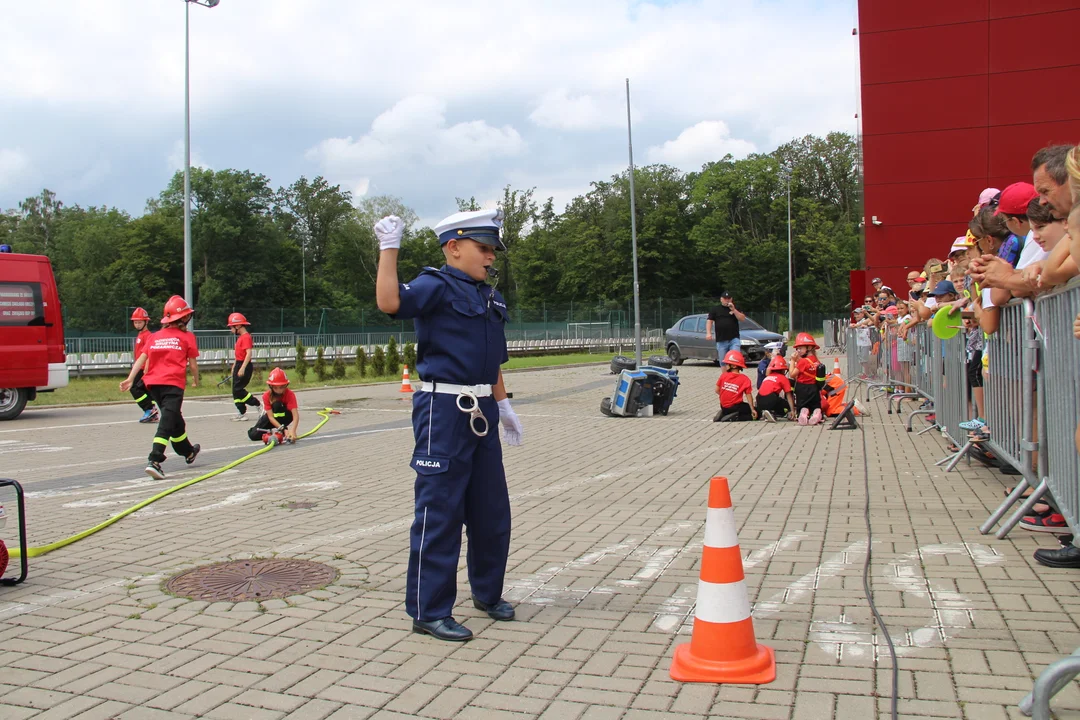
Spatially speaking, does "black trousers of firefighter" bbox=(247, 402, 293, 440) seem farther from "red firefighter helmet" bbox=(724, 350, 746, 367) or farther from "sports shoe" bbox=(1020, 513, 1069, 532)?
"sports shoe" bbox=(1020, 513, 1069, 532)

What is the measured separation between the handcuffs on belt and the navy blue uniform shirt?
62mm

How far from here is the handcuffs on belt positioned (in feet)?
13.9

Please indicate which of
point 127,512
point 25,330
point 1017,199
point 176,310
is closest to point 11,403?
point 25,330

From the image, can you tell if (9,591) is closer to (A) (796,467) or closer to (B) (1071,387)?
(B) (1071,387)

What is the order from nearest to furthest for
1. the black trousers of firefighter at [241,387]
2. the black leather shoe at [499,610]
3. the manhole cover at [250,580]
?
the black leather shoe at [499,610] < the manhole cover at [250,580] < the black trousers of firefighter at [241,387]

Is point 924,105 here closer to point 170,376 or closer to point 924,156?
point 924,156

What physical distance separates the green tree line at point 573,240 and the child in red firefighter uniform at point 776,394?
6340 cm

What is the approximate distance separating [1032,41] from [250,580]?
29.9 meters

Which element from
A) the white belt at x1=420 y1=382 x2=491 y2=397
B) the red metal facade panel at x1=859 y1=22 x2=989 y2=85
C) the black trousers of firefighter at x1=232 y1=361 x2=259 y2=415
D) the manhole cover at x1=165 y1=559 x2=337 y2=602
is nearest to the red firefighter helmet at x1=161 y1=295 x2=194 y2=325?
the black trousers of firefighter at x1=232 y1=361 x2=259 y2=415

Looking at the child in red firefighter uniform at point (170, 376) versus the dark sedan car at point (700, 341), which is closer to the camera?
the child in red firefighter uniform at point (170, 376)

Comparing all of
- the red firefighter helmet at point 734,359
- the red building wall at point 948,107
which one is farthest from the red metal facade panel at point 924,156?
the red firefighter helmet at point 734,359

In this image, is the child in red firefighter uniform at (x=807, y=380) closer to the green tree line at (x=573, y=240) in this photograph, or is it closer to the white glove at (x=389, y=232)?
the white glove at (x=389, y=232)

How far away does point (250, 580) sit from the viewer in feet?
17.0

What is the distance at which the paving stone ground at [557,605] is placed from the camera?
3.50 meters
